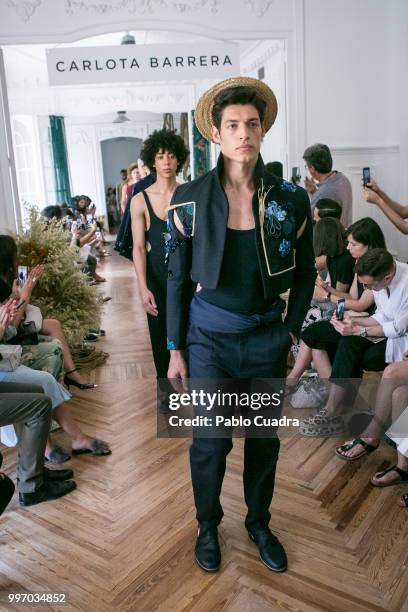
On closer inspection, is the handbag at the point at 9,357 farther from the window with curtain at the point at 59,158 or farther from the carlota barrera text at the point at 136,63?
the window with curtain at the point at 59,158

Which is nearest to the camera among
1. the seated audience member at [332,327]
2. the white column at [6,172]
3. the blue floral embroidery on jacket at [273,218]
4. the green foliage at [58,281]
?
the blue floral embroidery on jacket at [273,218]

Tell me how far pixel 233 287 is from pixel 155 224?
4.03 ft

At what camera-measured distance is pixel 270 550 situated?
194 centimetres

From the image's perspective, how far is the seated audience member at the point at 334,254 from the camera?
3.41 metres

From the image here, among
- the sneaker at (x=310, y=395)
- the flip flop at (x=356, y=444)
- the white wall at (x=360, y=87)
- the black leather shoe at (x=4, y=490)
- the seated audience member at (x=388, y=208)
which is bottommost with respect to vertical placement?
the flip flop at (x=356, y=444)

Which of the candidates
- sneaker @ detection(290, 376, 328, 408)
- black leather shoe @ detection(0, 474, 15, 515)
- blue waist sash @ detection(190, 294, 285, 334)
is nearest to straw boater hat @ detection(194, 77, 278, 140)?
blue waist sash @ detection(190, 294, 285, 334)

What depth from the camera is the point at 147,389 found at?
372 centimetres

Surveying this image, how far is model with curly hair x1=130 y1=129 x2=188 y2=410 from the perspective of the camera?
2846 mm

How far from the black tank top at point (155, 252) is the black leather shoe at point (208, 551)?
1346 mm

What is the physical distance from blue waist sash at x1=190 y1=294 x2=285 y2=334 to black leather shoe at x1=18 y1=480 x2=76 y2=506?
118 centimetres

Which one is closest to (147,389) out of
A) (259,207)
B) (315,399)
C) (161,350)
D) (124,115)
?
(161,350)

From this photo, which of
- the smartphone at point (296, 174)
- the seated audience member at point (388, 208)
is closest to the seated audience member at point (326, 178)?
the seated audience member at point (388, 208)

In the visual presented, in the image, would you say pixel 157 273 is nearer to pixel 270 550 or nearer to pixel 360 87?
pixel 270 550

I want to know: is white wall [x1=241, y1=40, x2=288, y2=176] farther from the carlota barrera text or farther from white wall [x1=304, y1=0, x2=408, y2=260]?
the carlota barrera text
